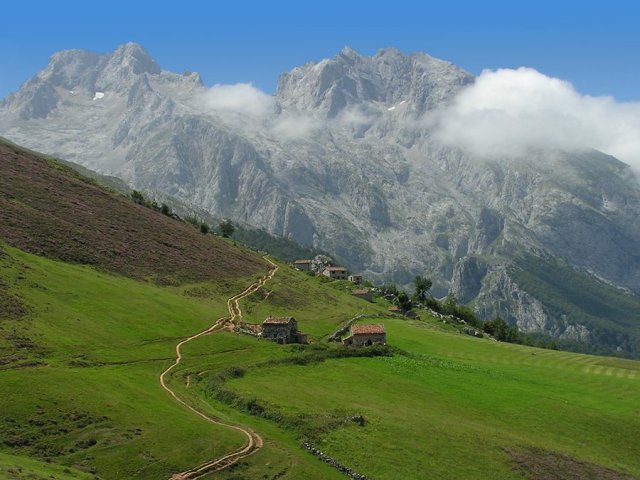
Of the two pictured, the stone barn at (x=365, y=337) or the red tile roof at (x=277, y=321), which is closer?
the red tile roof at (x=277, y=321)

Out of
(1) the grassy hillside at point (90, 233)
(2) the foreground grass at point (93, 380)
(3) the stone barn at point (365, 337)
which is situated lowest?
(2) the foreground grass at point (93, 380)

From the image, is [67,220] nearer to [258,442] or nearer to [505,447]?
[258,442]

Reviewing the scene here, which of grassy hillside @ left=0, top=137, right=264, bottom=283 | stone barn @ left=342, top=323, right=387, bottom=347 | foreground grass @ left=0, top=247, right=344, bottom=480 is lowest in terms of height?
foreground grass @ left=0, top=247, right=344, bottom=480

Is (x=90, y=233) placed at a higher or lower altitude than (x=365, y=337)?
higher

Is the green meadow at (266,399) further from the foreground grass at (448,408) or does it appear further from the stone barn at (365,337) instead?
the stone barn at (365,337)

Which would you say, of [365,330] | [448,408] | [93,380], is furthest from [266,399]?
[365,330]

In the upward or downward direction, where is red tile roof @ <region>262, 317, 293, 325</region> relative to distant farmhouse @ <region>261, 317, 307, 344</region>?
upward

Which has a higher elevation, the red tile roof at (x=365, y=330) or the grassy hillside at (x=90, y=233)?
the grassy hillside at (x=90, y=233)

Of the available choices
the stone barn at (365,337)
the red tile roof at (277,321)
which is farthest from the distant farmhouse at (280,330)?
the stone barn at (365,337)

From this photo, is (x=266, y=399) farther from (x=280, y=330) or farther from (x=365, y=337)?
(x=365, y=337)

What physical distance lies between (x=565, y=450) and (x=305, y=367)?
42171 mm

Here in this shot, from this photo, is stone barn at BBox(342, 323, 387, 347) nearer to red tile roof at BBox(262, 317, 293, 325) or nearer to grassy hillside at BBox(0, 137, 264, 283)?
red tile roof at BBox(262, 317, 293, 325)

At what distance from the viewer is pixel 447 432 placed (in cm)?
8025

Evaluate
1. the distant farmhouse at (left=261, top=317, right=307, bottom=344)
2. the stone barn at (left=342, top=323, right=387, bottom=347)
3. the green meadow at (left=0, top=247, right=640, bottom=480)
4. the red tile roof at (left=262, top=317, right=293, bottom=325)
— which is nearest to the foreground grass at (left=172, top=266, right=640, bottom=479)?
the green meadow at (left=0, top=247, right=640, bottom=480)
